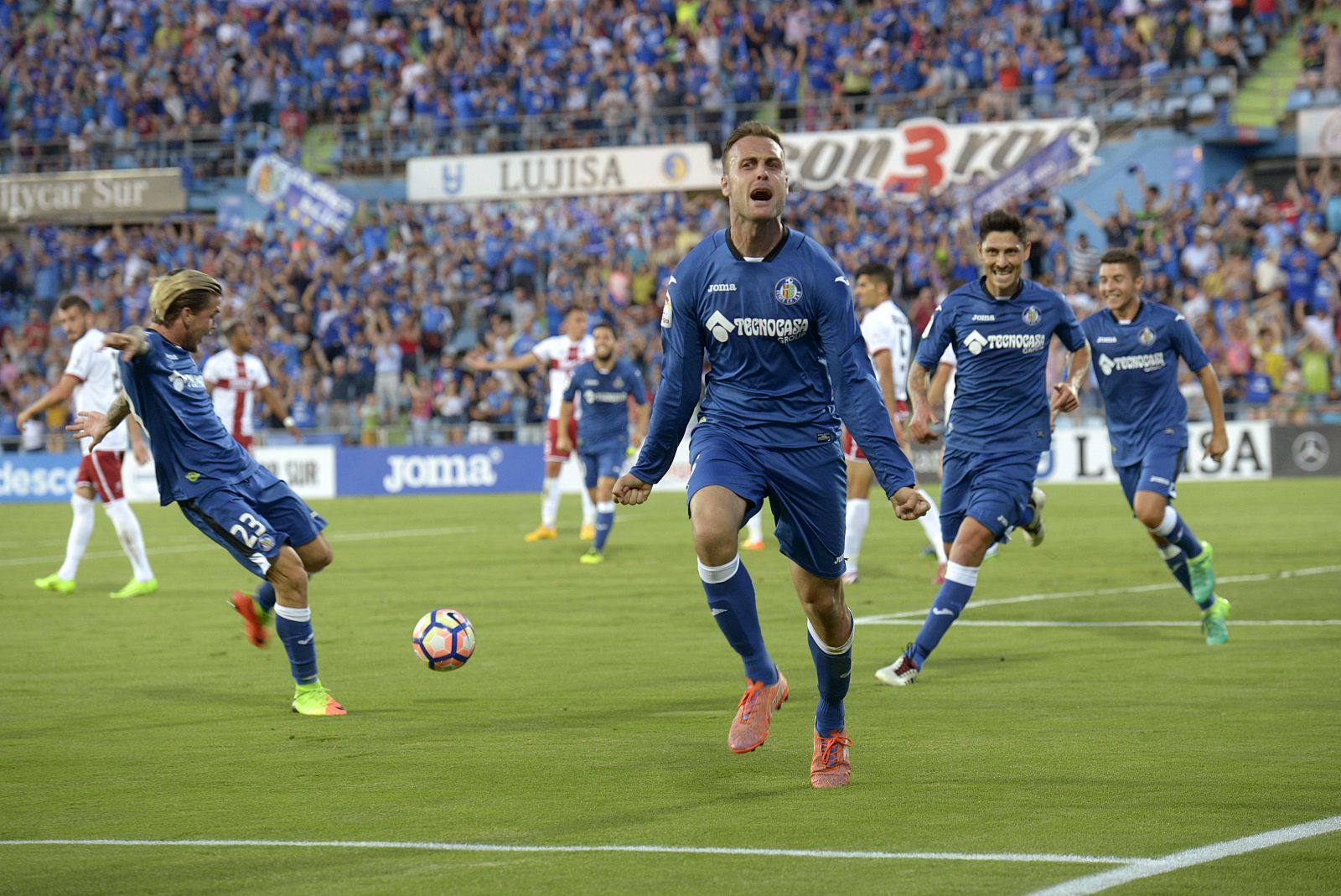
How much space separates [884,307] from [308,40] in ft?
105

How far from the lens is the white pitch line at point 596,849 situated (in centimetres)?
560

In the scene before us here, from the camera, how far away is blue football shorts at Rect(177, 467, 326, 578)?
9.09 metres

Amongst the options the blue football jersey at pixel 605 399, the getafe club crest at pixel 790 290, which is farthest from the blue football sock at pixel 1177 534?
the blue football jersey at pixel 605 399

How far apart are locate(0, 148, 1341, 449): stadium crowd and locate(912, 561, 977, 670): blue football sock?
1920cm

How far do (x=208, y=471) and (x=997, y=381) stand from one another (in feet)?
14.7

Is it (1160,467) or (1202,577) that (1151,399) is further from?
(1202,577)

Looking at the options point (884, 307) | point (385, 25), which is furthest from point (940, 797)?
point (385, 25)

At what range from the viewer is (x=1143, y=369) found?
11805 mm

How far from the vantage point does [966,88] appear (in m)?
35.1

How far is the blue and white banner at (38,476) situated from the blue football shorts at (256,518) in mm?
26098

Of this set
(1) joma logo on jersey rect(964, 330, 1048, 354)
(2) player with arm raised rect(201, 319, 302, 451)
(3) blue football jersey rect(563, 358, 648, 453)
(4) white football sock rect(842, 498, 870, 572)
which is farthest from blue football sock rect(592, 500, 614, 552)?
(1) joma logo on jersey rect(964, 330, 1048, 354)

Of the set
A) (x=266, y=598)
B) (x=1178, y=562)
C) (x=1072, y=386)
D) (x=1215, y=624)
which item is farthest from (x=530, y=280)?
(x=266, y=598)

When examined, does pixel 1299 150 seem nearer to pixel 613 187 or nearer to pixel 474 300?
pixel 613 187

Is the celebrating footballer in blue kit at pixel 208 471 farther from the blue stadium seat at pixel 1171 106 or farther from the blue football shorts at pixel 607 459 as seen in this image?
the blue stadium seat at pixel 1171 106
